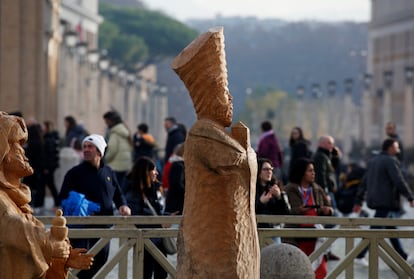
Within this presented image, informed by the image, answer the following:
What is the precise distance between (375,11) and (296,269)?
351 ft

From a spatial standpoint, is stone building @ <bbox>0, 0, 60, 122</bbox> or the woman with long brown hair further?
stone building @ <bbox>0, 0, 60, 122</bbox>

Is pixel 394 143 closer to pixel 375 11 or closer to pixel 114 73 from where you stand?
pixel 114 73

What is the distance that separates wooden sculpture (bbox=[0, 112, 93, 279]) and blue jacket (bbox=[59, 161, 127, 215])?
15.5 ft

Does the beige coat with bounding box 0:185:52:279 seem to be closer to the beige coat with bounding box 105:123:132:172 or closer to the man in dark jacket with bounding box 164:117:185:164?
the beige coat with bounding box 105:123:132:172

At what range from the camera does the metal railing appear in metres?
13.3

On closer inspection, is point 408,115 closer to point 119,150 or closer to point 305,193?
point 119,150

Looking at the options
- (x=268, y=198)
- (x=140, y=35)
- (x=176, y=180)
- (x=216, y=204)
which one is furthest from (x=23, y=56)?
(x=140, y=35)

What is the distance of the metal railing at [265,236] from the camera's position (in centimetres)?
1332

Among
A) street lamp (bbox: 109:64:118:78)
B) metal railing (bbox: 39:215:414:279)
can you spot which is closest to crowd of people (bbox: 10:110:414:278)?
metal railing (bbox: 39:215:414:279)

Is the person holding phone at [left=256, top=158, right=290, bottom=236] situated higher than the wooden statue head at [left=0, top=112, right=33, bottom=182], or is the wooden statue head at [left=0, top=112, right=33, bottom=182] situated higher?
the wooden statue head at [left=0, top=112, right=33, bottom=182]

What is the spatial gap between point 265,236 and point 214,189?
3.51 meters

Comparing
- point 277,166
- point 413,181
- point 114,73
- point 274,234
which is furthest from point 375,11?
point 274,234

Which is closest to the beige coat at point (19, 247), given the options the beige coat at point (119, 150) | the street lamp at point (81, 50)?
the beige coat at point (119, 150)

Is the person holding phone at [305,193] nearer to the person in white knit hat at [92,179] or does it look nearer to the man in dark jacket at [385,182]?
the person in white knit hat at [92,179]
